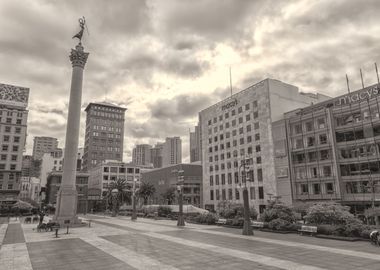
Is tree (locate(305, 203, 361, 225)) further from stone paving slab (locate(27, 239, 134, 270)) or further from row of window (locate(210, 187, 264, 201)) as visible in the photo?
row of window (locate(210, 187, 264, 201))

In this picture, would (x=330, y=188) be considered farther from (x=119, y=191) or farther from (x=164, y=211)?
(x=119, y=191)

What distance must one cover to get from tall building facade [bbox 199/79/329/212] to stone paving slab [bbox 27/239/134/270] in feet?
154

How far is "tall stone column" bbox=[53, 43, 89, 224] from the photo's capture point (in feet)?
119

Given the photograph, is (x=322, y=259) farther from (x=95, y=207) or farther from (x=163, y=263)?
(x=95, y=207)

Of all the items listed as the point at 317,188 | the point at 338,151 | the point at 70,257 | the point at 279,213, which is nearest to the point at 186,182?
the point at 317,188

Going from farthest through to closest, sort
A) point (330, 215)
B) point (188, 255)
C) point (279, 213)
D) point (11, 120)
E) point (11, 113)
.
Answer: point (11, 113) → point (11, 120) → point (279, 213) → point (330, 215) → point (188, 255)

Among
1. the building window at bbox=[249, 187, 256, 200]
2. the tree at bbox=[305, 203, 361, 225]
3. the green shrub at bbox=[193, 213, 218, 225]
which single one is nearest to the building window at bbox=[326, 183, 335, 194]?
the building window at bbox=[249, 187, 256, 200]

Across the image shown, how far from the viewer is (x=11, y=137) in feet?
309

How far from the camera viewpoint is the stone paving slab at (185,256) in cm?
1412

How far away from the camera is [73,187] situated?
37719 mm

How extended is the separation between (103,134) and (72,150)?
407 ft

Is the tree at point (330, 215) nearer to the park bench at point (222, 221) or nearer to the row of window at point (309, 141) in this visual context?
the park bench at point (222, 221)

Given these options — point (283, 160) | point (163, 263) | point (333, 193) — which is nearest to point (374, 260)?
point (163, 263)

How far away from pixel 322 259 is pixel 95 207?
108m
